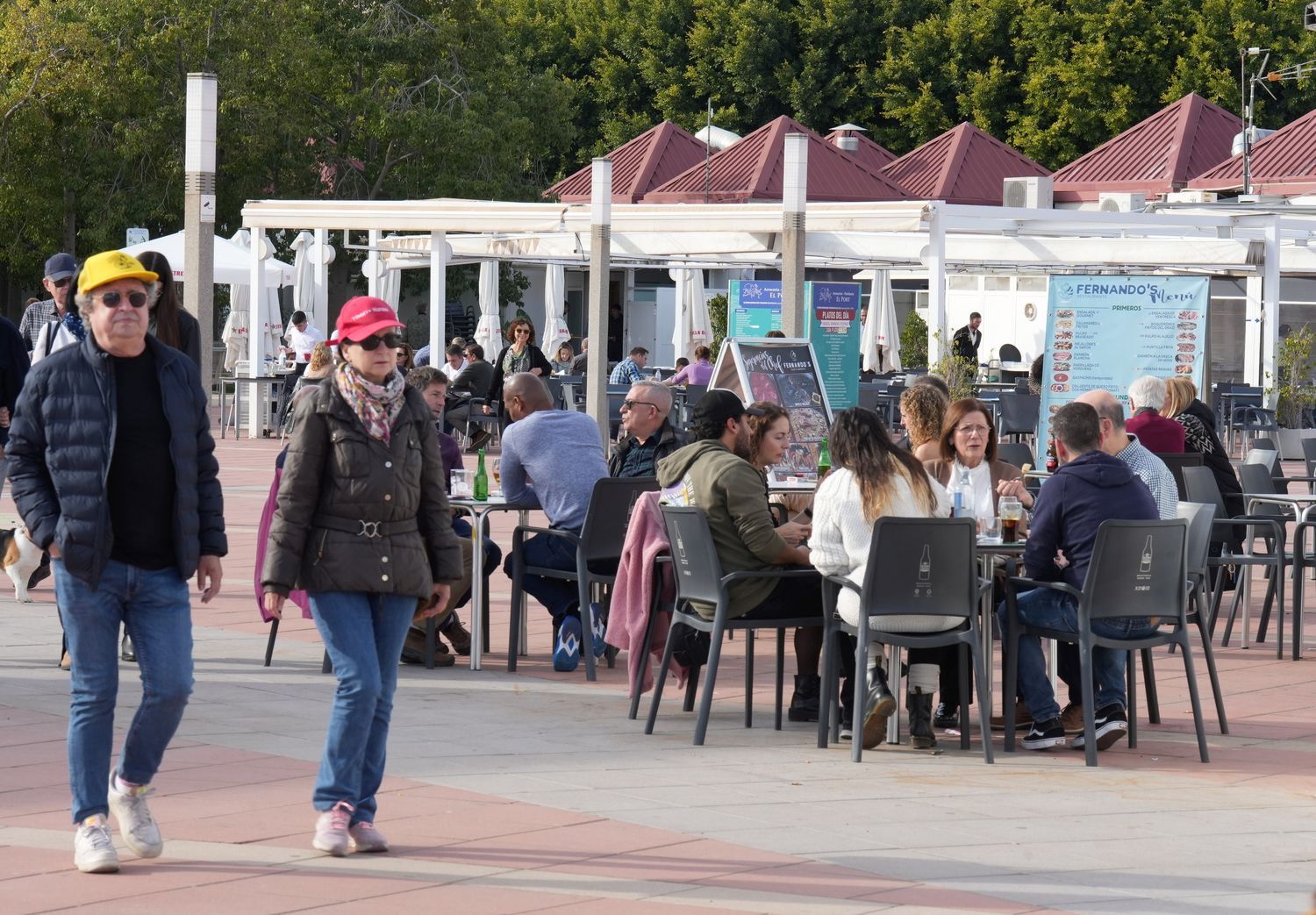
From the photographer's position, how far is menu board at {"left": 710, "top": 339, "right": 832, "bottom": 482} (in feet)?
41.4

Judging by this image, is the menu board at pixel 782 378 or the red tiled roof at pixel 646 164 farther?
the red tiled roof at pixel 646 164

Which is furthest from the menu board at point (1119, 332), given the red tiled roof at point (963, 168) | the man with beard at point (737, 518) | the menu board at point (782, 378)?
the red tiled roof at point (963, 168)

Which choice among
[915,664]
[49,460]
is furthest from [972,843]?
[49,460]

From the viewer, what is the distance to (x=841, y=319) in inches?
689

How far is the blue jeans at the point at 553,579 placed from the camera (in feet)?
29.9

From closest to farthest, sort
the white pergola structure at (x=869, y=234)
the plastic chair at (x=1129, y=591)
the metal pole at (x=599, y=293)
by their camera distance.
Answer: the plastic chair at (x=1129, y=591), the metal pole at (x=599, y=293), the white pergola structure at (x=869, y=234)

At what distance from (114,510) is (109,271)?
0.61 m

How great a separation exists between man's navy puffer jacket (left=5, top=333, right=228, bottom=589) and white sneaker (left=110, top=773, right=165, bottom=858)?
0.61m

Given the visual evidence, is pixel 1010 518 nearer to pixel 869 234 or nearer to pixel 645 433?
pixel 645 433

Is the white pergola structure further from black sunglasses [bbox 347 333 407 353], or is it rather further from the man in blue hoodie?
black sunglasses [bbox 347 333 407 353]

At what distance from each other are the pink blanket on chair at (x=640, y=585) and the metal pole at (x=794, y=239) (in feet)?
28.0

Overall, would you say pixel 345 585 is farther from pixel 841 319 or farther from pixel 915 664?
pixel 841 319

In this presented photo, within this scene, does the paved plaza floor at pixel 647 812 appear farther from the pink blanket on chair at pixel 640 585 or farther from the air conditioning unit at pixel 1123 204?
the air conditioning unit at pixel 1123 204

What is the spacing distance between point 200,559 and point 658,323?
39743 mm
